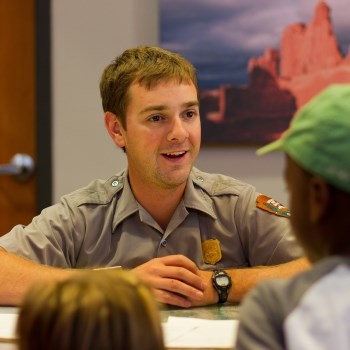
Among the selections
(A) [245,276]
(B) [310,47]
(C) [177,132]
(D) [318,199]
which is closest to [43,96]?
(B) [310,47]

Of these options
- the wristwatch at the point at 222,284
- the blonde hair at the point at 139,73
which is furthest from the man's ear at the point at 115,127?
the wristwatch at the point at 222,284

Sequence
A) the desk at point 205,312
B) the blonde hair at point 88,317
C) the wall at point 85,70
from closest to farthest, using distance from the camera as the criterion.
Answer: the blonde hair at point 88,317 → the desk at point 205,312 → the wall at point 85,70

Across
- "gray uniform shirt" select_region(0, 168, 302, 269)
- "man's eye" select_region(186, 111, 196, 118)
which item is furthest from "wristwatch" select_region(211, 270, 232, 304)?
"man's eye" select_region(186, 111, 196, 118)

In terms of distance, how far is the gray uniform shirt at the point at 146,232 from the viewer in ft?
6.84

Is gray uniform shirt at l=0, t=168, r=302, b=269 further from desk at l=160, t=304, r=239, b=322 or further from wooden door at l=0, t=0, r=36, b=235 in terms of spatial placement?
wooden door at l=0, t=0, r=36, b=235

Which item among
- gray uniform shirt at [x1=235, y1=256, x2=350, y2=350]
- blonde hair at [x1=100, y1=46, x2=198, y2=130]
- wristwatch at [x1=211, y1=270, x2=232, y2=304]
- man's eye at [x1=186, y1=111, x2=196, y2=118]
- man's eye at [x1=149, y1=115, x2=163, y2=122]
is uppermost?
blonde hair at [x1=100, y1=46, x2=198, y2=130]

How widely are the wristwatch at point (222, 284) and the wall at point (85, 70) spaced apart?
4.40 feet

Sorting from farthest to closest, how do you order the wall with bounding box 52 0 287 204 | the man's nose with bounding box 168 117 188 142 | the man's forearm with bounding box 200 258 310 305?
1. the wall with bounding box 52 0 287 204
2. the man's nose with bounding box 168 117 188 142
3. the man's forearm with bounding box 200 258 310 305

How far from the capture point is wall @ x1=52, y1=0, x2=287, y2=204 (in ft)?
10.4

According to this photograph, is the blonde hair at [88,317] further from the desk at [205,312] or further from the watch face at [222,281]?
the watch face at [222,281]

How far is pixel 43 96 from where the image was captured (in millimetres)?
3250

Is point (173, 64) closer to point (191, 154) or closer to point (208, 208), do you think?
point (191, 154)

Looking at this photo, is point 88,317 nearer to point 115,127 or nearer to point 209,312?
point 209,312

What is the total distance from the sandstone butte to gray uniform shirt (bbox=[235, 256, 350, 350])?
2166mm
